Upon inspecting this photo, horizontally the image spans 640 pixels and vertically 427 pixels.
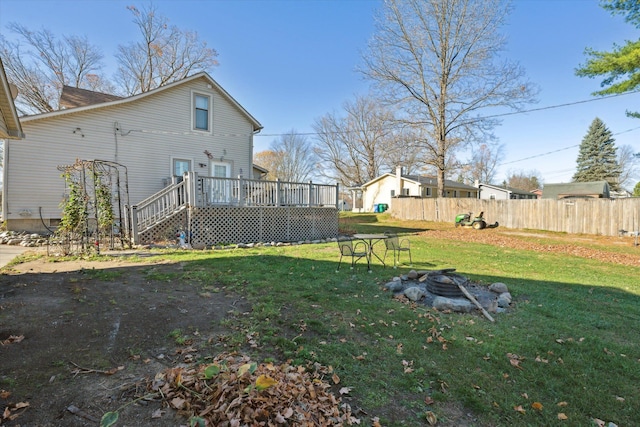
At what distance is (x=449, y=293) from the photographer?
4980 mm

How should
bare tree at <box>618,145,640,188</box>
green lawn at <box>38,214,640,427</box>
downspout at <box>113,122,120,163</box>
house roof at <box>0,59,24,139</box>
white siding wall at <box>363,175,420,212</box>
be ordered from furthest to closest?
bare tree at <box>618,145,640,188</box>, white siding wall at <box>363,175,420,212</box>, downspout at <box>113,122,120,163</box>, house roof at <box>0,59,24,139</box>, green lawn at <box>38,214,640,427</box>

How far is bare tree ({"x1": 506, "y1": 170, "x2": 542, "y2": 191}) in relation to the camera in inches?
2344

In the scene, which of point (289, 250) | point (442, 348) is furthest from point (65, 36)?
point (442, 348)

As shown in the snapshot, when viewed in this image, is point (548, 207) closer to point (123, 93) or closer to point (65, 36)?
point (123, 93)

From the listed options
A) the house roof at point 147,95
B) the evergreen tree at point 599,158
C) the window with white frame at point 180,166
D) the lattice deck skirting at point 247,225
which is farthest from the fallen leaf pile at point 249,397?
the evergreen tree at point 599,158

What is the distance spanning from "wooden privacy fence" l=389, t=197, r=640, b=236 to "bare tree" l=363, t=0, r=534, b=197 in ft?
7.07

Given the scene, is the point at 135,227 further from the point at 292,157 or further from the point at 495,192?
the point at 495,192

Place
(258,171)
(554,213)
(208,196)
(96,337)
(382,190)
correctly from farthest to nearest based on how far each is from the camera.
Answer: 1. (382,190)
2. (258,171)
3. (554,213)
4. (208,196)
5. (96,337)

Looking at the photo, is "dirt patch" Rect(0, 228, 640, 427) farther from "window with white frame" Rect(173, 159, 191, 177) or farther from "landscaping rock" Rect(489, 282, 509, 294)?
"window with white frame" Rect(173, 159, 191, 177)

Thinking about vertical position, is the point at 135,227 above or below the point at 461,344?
above

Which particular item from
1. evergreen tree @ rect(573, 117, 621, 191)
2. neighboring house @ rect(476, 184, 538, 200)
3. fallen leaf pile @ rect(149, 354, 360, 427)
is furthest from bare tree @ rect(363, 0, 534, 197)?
evergreen tree @ rect(573, 117, 621, 191)

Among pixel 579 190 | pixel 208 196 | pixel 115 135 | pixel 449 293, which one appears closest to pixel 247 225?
pixel 208 196

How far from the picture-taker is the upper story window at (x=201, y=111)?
1344 centimetres

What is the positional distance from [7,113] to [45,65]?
826 inches
